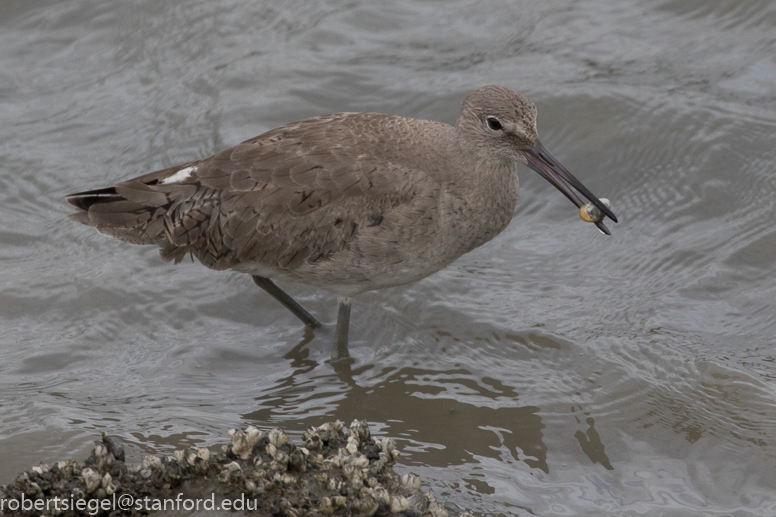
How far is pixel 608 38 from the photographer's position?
8.40m

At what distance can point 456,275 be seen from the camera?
659cm

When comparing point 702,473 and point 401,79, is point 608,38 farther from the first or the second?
point 702,473

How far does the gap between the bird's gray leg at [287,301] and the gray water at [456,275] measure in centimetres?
15

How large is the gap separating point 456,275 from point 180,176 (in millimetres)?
2105

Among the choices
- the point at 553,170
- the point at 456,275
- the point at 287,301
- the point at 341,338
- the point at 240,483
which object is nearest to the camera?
the point at 240,483

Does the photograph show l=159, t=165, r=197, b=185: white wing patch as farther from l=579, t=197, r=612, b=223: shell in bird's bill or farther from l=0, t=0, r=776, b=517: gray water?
l=579, t=197, r=612, b=223: shell in bird's bill

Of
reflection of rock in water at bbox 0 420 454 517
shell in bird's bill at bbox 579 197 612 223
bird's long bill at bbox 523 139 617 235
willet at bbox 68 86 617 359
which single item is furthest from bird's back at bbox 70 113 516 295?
reflection of rock in water at bbox 0 420 454 517

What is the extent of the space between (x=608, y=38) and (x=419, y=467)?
5.20 meters

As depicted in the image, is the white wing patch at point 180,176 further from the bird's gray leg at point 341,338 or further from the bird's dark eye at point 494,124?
the bird's dark eye at point 494,124

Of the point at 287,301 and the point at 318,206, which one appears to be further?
the point at 287,301

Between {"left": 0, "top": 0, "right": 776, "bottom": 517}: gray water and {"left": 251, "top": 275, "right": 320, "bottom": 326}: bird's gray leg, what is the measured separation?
151 mm

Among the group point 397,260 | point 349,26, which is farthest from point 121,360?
point 349,26

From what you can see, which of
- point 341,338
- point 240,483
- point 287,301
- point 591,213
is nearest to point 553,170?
point 591,213

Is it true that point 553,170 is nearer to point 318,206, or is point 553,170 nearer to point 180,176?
point 318,206
